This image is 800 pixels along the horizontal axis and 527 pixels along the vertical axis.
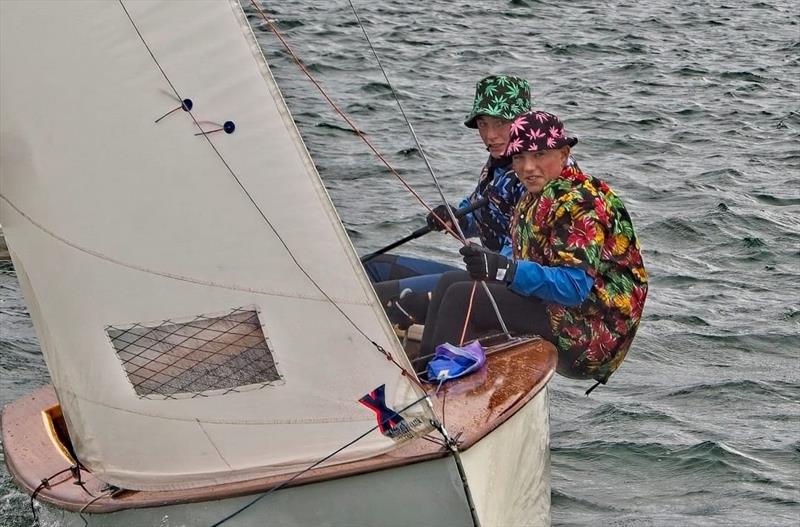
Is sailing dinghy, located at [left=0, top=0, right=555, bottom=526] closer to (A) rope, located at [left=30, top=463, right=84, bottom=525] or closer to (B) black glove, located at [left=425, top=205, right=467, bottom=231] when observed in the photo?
(A) rope, located at [left=30, top=463, right=84, bottom=525]

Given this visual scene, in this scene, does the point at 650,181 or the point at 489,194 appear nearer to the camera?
the point at 489,194

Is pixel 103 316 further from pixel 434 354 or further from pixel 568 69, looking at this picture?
pixel 568 69

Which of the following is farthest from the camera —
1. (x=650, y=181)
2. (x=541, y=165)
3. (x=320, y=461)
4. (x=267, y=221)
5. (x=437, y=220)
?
(x=650, y=181)

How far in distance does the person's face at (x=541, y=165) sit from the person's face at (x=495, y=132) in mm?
594

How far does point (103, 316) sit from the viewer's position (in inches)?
159

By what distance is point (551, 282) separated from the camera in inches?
183

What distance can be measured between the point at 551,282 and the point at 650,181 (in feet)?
20.2

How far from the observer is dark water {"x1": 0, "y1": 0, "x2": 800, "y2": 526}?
227 inches

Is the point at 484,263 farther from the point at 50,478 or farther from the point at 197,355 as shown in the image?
the point at 50,478

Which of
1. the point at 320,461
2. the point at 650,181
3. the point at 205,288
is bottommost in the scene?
the point at 650,181

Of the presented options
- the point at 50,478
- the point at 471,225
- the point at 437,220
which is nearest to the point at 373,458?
the point at 50,478

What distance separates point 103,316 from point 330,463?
31.6 inches

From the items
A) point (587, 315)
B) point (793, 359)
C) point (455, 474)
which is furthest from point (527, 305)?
point (793, 359)

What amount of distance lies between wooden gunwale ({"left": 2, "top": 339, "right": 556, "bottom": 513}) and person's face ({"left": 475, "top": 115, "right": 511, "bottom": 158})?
950 mm
